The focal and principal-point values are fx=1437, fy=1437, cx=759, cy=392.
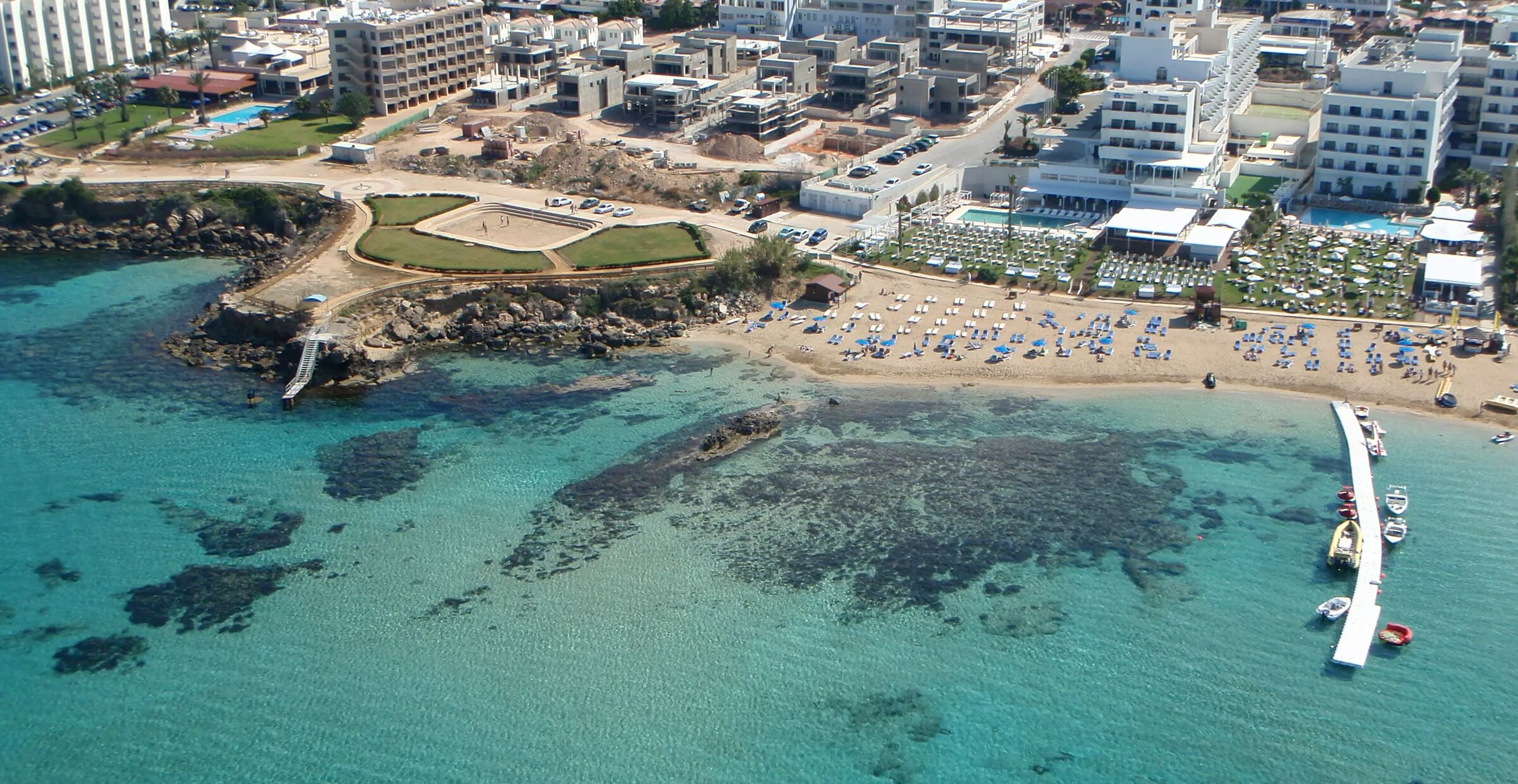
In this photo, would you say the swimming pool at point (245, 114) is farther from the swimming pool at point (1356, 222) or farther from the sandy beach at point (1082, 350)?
the swimming pool at point (1356, 222)

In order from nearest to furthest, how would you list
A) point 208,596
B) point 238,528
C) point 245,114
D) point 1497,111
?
point 208,596, point 238,528, point 1497,111, point 245,114

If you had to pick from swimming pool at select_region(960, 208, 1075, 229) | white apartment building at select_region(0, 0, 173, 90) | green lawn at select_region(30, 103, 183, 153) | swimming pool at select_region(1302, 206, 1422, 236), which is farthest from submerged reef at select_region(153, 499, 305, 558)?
white apartment building at select_region(0, 0, 173, 90)

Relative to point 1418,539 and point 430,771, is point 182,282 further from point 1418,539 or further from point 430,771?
point 1418,539

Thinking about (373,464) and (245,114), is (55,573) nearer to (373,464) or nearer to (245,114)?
(373,464)

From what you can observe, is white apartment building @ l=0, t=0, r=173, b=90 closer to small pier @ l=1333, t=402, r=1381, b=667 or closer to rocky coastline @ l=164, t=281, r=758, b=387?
rocky coastline @ l=164, t=281, r=758, b=387

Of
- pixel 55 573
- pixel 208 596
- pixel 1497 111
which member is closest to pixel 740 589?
pixel 208 596

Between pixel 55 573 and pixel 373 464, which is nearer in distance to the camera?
pixel 55 573

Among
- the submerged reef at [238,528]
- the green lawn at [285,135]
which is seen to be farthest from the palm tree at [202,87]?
the submerged reef at [238,528]

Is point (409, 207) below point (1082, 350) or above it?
above
